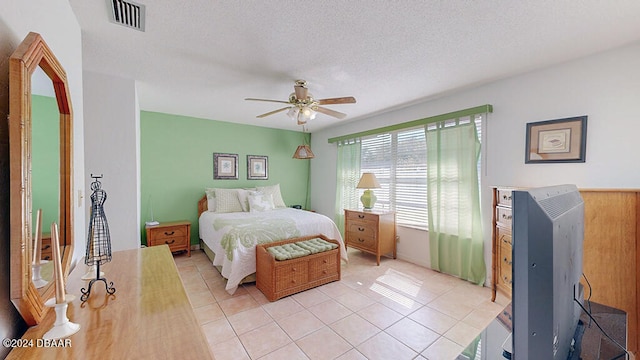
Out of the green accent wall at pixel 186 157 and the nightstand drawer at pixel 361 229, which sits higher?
the green accent wall at pixel 186 157

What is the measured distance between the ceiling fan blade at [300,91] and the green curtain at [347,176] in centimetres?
204

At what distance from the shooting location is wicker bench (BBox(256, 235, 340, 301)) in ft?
8.24

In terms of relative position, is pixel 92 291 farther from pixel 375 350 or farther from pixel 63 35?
pixel 375 350

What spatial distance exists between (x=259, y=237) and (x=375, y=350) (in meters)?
1.66

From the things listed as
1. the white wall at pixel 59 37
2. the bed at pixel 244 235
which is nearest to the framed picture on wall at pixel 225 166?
the bed at pixel 244 235

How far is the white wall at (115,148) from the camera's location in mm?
2418

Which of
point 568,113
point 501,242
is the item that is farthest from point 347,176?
point 568,113

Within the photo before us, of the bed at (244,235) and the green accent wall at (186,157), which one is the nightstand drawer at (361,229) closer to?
the bed at (244,235)

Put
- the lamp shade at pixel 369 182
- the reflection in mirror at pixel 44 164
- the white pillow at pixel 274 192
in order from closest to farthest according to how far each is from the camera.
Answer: the reflection in mirror at pixel 44 164 → the lamp shade at pixel 369 182 → the white pillow at pixel 274 192

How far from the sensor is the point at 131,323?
2.71 ft

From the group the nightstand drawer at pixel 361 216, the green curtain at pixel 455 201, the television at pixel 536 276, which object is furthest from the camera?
the nightstand drawer at pixel 361 216

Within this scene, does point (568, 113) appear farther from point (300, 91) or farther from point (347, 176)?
point (347, 176)

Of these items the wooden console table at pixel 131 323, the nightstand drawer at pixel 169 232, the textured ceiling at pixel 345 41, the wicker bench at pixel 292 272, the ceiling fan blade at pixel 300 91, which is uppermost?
the textured ceiling at pixel 345 41

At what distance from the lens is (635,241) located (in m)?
1.52
